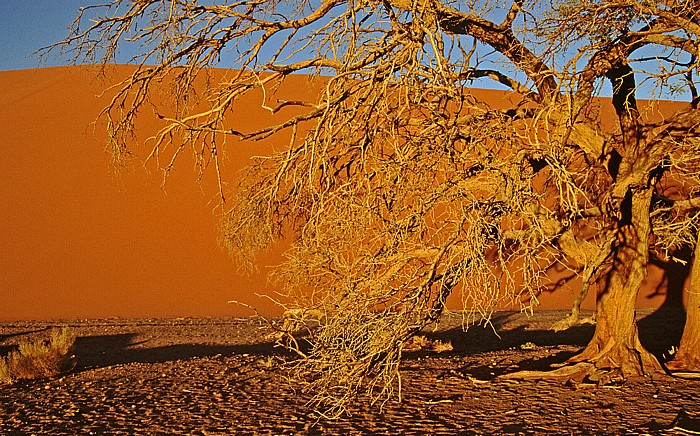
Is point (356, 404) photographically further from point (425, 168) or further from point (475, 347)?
point (475, 347)

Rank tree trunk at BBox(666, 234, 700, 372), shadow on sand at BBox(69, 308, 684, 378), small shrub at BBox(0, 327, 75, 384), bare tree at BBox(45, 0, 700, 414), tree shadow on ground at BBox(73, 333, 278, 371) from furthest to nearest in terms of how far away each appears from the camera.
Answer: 1. tree shadow on ground at BBox(73, 333, 278, 371)
2. shadow on sand at BBox(69, 308, 684, 378)
3. small shrub at BBox(0, 327, 75, 384)
4. tree trunk at BBox(666, 234, 700, 372)
5. bare tree at BBox(45, 0, 700, 414)

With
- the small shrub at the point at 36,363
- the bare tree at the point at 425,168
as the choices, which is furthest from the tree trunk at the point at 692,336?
the small shrub at the point at 36,363

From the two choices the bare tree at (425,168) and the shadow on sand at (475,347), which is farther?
the shadow on sand at (475,347)

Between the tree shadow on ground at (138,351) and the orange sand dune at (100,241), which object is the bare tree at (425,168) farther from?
the orange sand dune at (100,241)

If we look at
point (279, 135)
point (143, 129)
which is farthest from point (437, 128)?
point (143, 129)

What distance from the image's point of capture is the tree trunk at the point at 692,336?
8.08 m

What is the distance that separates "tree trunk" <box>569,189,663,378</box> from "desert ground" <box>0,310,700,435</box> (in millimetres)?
329

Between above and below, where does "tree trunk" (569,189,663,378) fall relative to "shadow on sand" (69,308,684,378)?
above

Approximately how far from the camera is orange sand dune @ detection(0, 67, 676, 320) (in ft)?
69.8

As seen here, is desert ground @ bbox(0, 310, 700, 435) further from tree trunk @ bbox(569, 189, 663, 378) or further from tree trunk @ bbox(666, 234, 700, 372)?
tree trunk @ bbox(666, 234, 700, 372)

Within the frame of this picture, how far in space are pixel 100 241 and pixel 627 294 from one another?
20.6 m

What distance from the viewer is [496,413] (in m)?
6.23

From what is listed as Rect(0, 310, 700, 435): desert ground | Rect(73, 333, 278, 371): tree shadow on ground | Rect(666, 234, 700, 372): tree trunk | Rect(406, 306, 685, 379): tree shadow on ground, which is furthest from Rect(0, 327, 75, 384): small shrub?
Rect(666, 234, 700, 372): tree trunk

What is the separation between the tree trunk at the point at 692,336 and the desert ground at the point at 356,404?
0.59 m
